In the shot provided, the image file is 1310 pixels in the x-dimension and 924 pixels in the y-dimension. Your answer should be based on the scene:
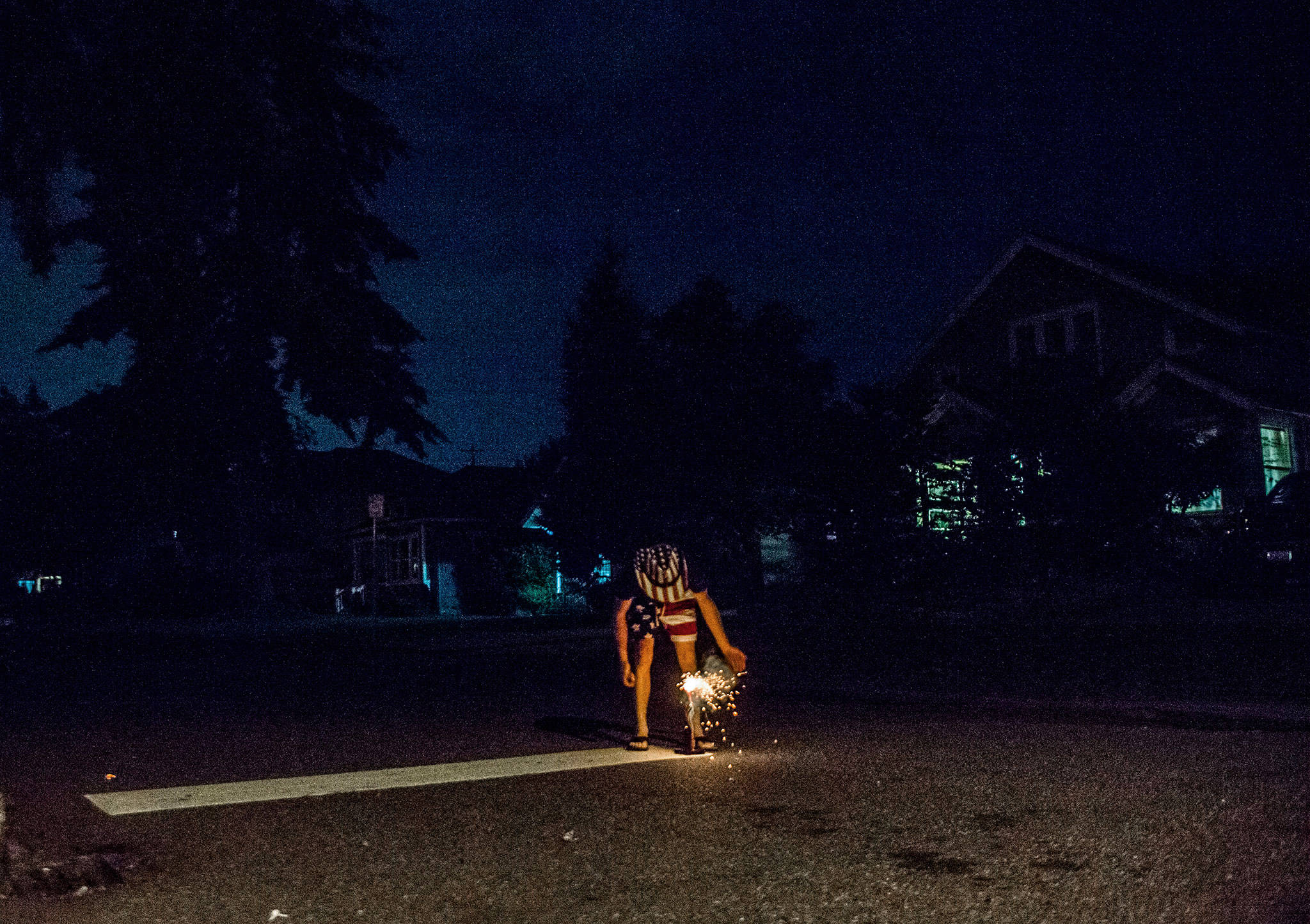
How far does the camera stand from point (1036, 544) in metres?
18.4

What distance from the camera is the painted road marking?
7.87 metres

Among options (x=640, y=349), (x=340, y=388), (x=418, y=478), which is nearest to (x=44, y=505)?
(x=418, y=478)

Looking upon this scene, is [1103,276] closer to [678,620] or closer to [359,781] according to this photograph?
[678,620]

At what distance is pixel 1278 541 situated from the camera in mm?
18656

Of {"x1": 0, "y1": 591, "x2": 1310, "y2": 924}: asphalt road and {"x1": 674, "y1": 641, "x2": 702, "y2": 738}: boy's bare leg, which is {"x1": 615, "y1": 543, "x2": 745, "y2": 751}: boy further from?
{"x1": 0, "y1": 591, "x2": 1310, "y2": 924}: asphalt road

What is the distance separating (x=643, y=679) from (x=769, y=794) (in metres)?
2.18

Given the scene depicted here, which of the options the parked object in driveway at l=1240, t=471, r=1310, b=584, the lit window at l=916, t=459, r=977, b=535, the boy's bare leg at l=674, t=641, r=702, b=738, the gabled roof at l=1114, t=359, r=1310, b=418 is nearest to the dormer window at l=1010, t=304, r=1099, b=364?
the gabled roof at l=1114, t=359, r=1310, b=418

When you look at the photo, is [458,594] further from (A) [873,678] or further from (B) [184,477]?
(A) [873,678]

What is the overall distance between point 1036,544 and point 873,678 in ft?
13.5

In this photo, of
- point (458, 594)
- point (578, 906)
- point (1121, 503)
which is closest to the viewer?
point (578, 906)

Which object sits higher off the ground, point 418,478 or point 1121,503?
point 418,478

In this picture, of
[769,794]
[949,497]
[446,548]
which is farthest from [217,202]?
[769,794]

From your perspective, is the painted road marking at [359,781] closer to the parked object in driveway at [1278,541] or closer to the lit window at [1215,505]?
the parked object in driveway at [1278,541]

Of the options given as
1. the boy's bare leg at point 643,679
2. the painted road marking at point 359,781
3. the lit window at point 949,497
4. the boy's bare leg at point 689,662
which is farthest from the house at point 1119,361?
the painted road marking at point 359,781
